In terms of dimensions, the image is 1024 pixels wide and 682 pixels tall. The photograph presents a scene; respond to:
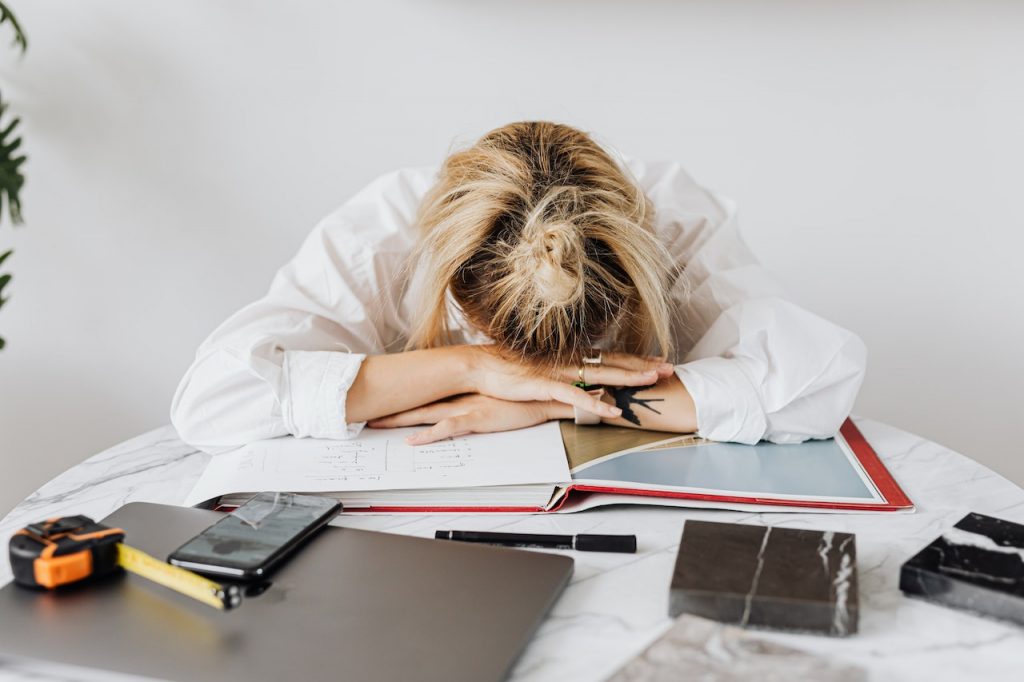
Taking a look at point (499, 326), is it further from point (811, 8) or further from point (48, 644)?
point (811, 8)

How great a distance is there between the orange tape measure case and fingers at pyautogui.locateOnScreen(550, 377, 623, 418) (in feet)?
1.62

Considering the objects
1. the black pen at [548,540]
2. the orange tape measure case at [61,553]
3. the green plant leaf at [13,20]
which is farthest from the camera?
the green plant leaf at [13,20]

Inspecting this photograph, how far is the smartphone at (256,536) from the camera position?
2.36 ft

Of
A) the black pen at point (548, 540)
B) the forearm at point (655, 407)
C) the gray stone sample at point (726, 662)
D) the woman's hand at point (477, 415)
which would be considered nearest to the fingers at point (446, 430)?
the woman's hand at point (477, 415)

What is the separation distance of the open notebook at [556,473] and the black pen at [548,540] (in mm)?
76

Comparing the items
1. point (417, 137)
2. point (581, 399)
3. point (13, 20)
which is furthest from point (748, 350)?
point (13, 20)

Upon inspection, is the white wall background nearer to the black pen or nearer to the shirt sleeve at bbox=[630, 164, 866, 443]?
the shirt sleeve at bbox=[630, 164, 866, 443]

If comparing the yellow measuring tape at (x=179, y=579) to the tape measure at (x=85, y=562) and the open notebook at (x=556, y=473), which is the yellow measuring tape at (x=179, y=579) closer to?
the tape measure at (x=85, y=562)

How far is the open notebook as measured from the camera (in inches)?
34.9

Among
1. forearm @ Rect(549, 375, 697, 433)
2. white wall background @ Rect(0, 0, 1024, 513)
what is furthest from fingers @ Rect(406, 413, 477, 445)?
white wall background @ Rect(0, 0, 1024, 513)

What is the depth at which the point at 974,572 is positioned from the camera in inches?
27.1

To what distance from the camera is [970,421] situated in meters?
1.93

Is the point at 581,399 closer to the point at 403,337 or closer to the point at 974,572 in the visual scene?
the point at 403,337

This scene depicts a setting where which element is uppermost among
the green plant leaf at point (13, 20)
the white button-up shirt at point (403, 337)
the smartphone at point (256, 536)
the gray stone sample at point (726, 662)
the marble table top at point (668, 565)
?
the green plant leaf at point (13, 20)
